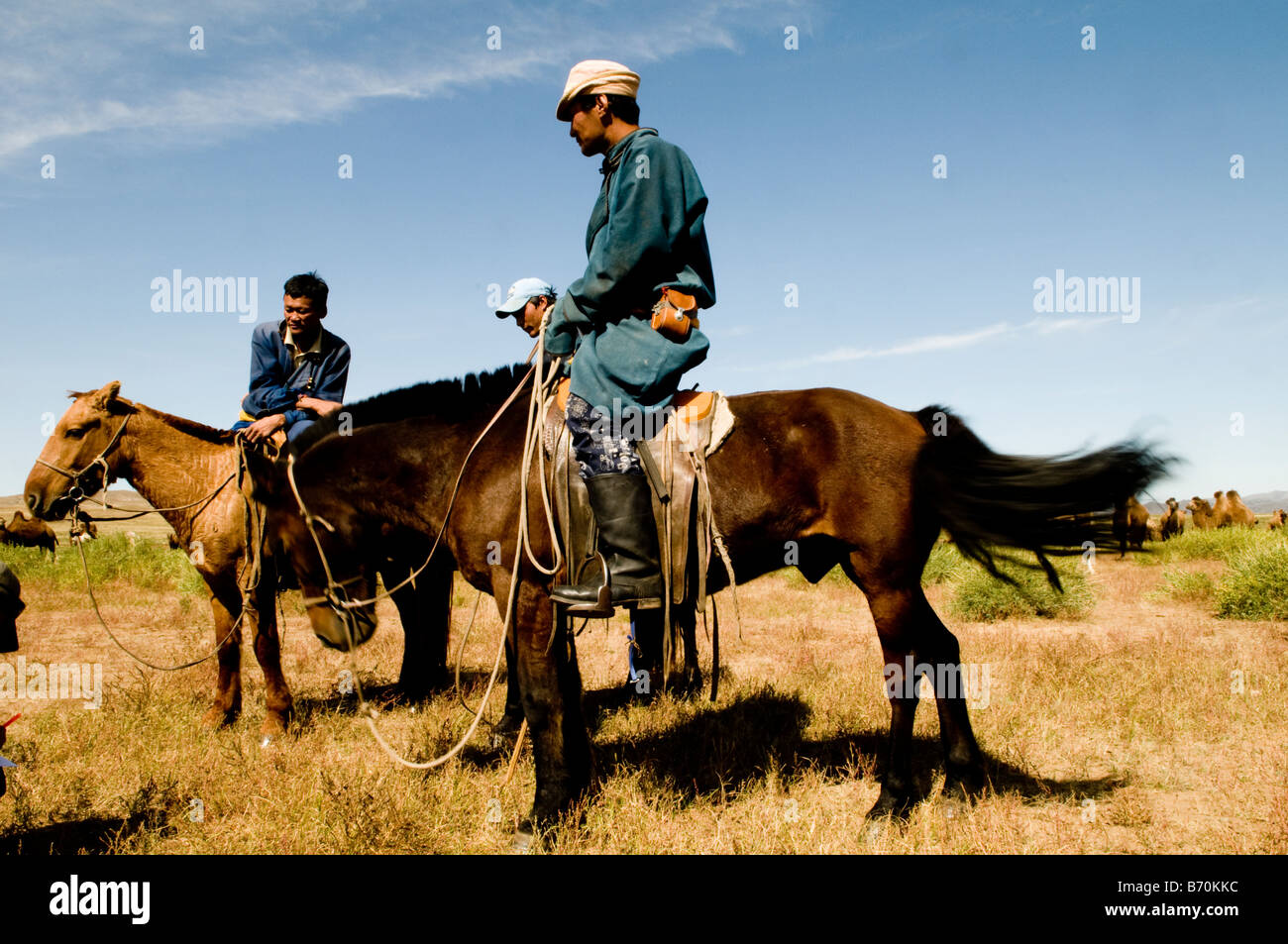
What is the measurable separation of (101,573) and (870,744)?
1486 centimetres

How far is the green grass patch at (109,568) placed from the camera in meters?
13.5

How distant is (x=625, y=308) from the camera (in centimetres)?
368

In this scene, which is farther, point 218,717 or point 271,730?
point 218,717

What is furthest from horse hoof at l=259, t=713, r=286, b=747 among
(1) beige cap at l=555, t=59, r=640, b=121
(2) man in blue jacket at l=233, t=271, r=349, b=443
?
(1) beige cap at l=555, t=59, r=640, b=121

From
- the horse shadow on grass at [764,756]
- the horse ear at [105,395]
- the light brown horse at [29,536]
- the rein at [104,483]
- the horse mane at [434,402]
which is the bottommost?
the horse shadow on grass at [764,756]

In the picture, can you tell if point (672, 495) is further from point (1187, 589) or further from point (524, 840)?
point (1187, 589)

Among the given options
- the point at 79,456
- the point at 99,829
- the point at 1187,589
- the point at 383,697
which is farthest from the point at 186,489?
the point at 1187,589

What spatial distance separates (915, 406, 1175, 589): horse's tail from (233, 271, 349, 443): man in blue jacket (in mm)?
4126

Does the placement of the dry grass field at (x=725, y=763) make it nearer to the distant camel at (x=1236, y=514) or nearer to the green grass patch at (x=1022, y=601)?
the green grass patch at (x=1022, y=601)

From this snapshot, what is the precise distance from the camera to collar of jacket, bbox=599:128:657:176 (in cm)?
361

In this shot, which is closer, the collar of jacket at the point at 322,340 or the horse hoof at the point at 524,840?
the horse hoof at the point at 524,840

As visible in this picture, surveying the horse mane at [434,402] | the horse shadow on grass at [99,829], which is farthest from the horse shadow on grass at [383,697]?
the horse mane at [434,402]

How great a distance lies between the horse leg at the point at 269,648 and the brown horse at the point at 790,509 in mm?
1467

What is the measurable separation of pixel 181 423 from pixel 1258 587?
1180 centimetres
